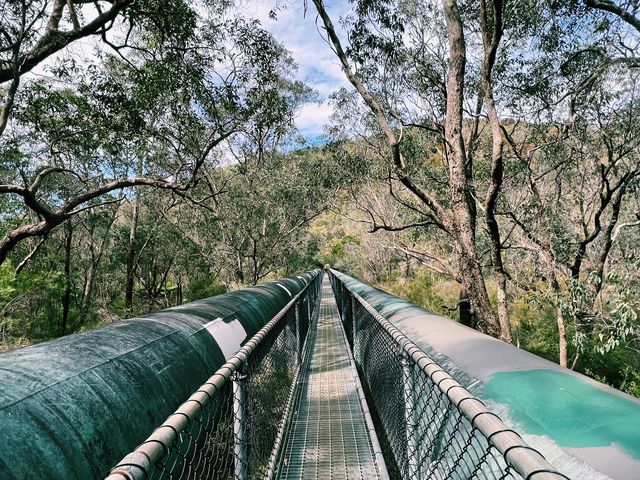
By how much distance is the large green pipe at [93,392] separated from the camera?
4.70ft

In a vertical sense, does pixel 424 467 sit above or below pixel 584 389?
below

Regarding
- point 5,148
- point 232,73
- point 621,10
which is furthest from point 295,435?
point 5,148

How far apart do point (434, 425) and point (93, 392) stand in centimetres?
162

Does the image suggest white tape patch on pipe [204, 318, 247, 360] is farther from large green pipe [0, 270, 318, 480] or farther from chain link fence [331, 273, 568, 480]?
chain link fence [331, 273, 568, 480]

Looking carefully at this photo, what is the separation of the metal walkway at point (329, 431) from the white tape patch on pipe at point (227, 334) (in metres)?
1.00

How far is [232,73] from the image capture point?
1234cm

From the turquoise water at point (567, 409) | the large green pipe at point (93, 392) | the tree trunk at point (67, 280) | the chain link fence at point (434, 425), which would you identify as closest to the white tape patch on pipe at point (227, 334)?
the large green pipe at point (93, 392)

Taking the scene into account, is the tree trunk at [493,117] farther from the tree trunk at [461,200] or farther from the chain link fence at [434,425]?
the chain link fence at [434,425]

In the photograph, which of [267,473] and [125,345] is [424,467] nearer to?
[267,473]

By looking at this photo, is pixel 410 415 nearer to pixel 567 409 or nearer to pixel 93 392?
pixel 567 409

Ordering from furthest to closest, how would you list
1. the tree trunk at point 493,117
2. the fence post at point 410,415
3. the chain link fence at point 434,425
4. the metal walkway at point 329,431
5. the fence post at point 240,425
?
the tree trunk at point 493,117 < the metal walkway at point 329,431 < the fence post at point 410,415 < the fence post at point 240,425 < the chain link fence at point 434,425

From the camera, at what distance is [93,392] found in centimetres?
181

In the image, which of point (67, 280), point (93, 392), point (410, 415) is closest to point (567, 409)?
point (410, 415)

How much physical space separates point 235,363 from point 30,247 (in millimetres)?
20668
